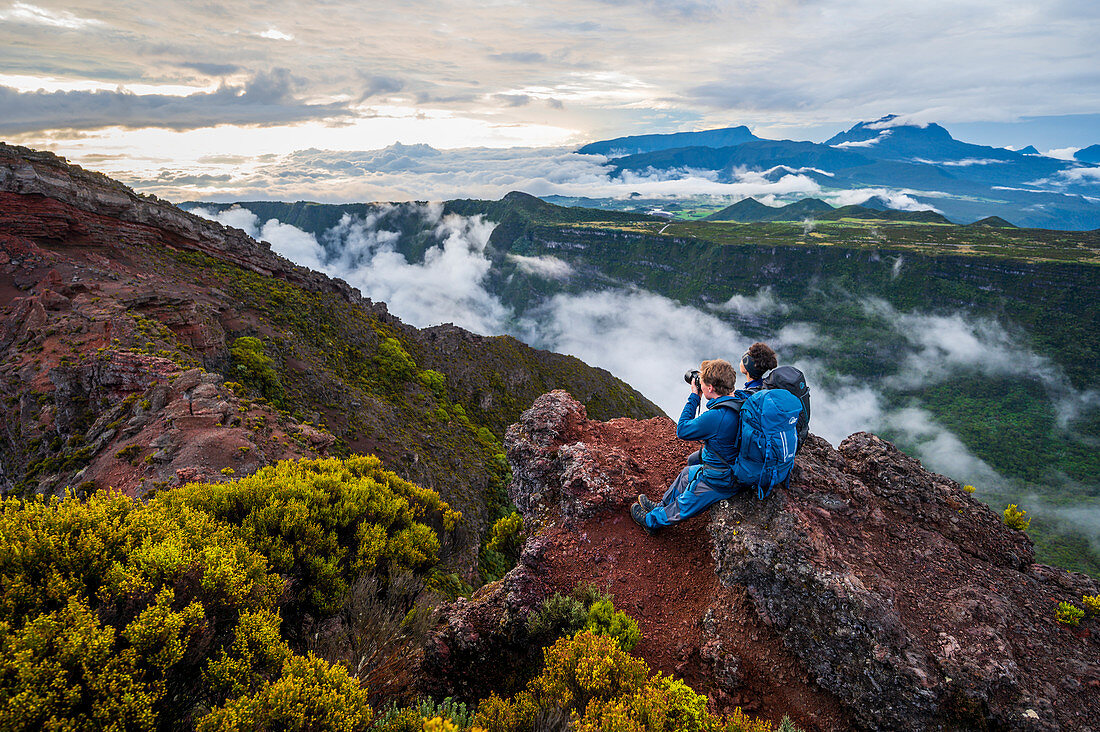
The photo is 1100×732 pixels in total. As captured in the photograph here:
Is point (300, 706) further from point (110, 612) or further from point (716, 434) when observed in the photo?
point (716, 434)

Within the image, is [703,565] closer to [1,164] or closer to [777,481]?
[777,481]

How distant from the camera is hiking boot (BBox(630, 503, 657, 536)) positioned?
8.92 m

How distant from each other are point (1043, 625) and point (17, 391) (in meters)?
33.3

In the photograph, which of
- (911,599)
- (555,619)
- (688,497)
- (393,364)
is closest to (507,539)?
(555,619)

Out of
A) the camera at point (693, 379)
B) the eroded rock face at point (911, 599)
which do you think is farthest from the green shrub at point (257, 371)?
the eroded rock face at point (911, 599)

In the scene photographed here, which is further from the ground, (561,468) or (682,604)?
(561,468)

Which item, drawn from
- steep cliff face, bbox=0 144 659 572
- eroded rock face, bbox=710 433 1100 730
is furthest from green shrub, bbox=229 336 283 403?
eroded rock face, bbox=710 433 1100 730

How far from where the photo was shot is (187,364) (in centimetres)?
2164

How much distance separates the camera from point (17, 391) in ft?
62.7

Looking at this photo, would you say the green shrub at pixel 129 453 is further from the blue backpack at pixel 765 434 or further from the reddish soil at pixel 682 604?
the blue backpack at pixel 765 434

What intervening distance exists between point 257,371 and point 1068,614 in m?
34.9

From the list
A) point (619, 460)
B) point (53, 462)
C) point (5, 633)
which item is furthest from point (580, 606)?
point (53, 462)

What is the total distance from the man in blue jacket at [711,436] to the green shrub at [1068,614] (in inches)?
188

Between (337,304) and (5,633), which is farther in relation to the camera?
(337,304)
